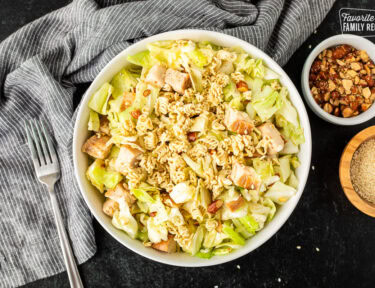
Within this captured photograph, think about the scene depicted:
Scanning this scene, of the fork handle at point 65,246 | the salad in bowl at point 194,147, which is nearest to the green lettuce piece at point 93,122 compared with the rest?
the salad in bowl at point 194,147

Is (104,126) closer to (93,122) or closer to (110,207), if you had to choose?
(93,122)

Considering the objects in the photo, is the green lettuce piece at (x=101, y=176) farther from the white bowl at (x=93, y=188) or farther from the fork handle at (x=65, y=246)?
the fork handle at (x=65, y=246)

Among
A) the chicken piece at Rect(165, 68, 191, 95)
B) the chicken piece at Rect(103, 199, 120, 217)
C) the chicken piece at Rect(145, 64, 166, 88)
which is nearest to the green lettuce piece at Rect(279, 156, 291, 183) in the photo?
the chicken piece at Rect(165, 68, 191, 95)

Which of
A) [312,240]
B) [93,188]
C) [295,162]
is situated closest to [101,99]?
[93,188]

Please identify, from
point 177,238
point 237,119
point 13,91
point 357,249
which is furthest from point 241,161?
point 13,91

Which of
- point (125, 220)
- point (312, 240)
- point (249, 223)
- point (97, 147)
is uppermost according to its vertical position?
point (97, 147)

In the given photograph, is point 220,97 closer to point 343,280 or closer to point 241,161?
point 241,161
